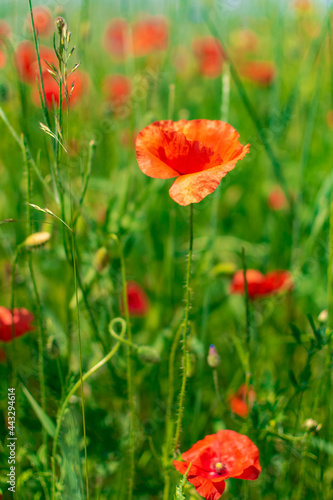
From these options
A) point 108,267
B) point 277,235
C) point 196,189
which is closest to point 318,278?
point 277,235

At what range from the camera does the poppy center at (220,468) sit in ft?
2.41

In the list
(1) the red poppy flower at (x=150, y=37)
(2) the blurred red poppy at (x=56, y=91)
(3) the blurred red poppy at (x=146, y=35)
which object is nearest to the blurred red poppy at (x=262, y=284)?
(2) the blurred red poppy at (x=56, y=91)

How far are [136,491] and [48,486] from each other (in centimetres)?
19

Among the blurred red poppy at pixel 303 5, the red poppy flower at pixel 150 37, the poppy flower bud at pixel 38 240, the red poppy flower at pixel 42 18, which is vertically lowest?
the poppy flower bud at pixel 38 240

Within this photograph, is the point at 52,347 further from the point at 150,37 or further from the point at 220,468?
the point at 150,37

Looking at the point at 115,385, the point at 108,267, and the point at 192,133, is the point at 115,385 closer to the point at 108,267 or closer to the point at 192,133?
the point at 108,267

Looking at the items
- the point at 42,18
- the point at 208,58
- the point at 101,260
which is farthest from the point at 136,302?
the point at 208,58

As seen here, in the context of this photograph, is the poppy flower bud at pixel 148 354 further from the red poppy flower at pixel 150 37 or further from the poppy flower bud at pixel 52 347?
the red poppy flower at pixel 150 37

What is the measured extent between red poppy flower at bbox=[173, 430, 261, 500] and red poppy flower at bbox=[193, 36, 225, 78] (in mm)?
2260

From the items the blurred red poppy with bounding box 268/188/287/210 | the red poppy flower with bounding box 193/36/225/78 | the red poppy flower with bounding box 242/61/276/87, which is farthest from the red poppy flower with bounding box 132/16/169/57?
the blurred red poppy with bounding box 268/188/287/210

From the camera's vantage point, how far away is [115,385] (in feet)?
3.54

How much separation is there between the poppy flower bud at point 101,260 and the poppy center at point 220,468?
486 mm

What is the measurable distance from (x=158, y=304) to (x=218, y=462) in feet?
2.04

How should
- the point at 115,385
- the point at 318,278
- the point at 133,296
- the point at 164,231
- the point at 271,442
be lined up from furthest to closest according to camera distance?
the point at 164,231 → the point at 318,278 → the point at 133,296 → the point at 115,385 → the point at 271,442
